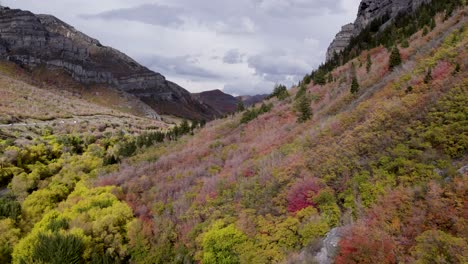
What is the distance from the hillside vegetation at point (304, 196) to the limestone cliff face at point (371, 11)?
38.9 meters

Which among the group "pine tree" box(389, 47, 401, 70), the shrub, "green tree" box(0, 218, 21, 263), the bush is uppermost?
"pine tree" box(389, 47, 401, 70)

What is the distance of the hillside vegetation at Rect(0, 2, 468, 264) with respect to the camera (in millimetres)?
11828

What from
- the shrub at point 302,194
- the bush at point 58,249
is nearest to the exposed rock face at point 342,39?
the shrub at point 302,194

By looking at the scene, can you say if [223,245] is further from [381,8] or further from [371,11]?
[371,11]

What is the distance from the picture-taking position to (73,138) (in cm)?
6131

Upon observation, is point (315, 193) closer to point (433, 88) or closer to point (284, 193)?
point (284, 193)

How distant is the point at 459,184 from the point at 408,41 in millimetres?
37768

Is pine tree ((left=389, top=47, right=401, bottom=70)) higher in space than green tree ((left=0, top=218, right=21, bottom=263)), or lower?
higher

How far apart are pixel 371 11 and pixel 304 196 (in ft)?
273

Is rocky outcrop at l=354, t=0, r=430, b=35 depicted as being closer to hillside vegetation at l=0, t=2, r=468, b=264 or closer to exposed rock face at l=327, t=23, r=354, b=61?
exposed rock face at l=327, t=23, r=354, b=61

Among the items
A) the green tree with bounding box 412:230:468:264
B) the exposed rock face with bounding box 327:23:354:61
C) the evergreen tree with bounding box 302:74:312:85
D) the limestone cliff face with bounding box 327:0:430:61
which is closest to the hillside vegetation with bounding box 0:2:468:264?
the green tree with bounding box 412:230:468:264

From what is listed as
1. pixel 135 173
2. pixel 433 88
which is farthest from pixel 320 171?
pixel 135 173

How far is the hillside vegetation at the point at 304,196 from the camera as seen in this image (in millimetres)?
11828

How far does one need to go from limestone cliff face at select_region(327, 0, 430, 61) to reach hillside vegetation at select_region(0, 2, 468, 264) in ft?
128
